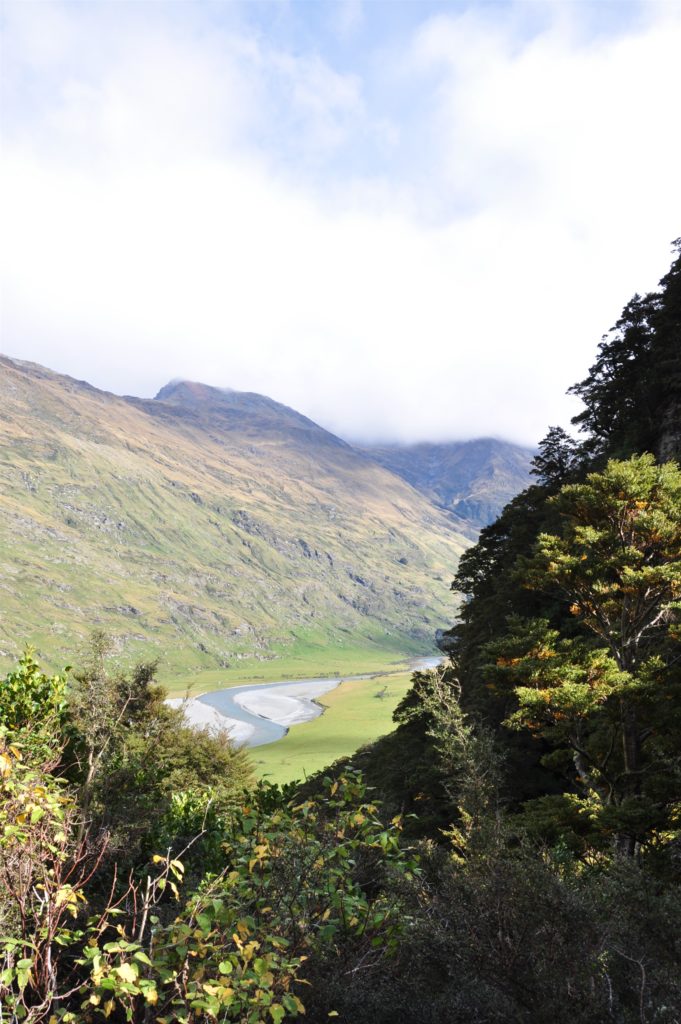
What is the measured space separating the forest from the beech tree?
0.31 feet

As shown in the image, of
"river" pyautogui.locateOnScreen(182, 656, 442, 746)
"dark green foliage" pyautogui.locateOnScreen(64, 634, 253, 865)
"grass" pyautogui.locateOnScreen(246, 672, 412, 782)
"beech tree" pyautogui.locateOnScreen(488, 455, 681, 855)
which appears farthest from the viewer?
"river" pyautogui.locateOnScreen(182, 656, 442, 746)

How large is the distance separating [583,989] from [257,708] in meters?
194

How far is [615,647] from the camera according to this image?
20344 millimetres

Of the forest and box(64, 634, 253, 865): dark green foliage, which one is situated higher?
the forest

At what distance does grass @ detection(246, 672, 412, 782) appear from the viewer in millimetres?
97538

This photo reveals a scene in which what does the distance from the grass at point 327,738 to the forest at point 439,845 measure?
49053 mm

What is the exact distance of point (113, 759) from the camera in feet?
109

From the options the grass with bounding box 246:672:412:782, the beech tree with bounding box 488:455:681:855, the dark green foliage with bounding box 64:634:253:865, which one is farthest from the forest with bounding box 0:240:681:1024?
the grass with bounding box 246:672:412:782

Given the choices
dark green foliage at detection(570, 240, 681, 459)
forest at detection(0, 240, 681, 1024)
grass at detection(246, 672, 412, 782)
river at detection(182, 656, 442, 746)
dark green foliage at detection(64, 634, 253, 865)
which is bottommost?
river at detection(182, 656, 442, 746)

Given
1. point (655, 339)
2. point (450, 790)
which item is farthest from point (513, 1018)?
point (655, 339)

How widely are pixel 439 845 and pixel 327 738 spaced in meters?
108

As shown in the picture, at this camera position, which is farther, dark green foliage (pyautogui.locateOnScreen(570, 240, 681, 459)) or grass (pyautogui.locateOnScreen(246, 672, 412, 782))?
grass (pyautogui.locateOnScreen(246, 672, 412, 782))

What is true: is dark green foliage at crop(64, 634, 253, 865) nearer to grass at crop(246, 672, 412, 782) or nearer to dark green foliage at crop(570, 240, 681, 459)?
grass at crop(246, 672, 412, 782)

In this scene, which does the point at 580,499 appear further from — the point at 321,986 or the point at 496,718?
the point at 496,718
